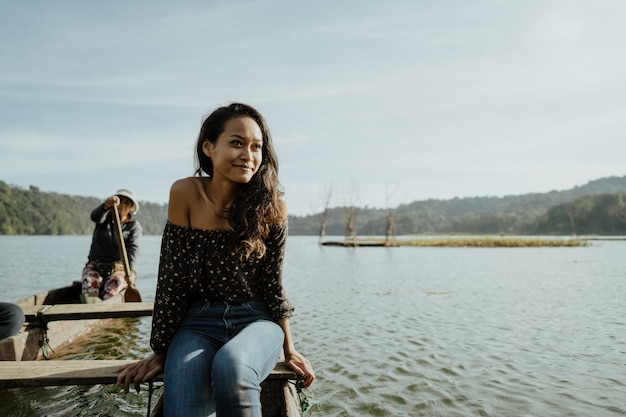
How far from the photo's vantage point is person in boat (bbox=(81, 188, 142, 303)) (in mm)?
6691

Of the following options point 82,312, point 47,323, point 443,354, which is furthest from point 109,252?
point 443,354

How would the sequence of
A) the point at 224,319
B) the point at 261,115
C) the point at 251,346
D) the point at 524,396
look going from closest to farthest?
the point at 251,346
the point at 224,319
the point at 261,115
the point at 524,396

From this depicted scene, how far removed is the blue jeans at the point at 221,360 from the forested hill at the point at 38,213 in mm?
121886

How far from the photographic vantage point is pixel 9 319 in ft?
12.1

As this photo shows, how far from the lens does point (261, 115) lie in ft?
8.46

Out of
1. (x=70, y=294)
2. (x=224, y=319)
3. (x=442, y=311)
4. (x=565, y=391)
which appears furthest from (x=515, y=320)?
(x=70, y=294)

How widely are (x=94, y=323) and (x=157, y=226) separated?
636ft

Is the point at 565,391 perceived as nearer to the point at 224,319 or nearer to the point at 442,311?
the point at 224,319

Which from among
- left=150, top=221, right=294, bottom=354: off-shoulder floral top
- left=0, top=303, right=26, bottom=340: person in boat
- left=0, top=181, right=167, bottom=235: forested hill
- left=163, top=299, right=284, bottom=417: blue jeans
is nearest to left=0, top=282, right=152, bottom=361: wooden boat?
left=0, top=303, right=26, bottom=340: person in boat

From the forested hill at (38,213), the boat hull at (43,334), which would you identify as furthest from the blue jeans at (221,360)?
the forested hill at (38,213)

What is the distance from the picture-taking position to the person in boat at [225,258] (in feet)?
7.76

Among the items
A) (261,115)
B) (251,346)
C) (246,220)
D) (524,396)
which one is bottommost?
(524,396)

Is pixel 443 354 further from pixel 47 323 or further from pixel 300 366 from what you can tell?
pixel 47 323

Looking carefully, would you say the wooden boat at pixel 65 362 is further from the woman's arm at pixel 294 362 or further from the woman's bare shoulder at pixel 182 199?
the woman's bare shoulder at pixel 182 199
